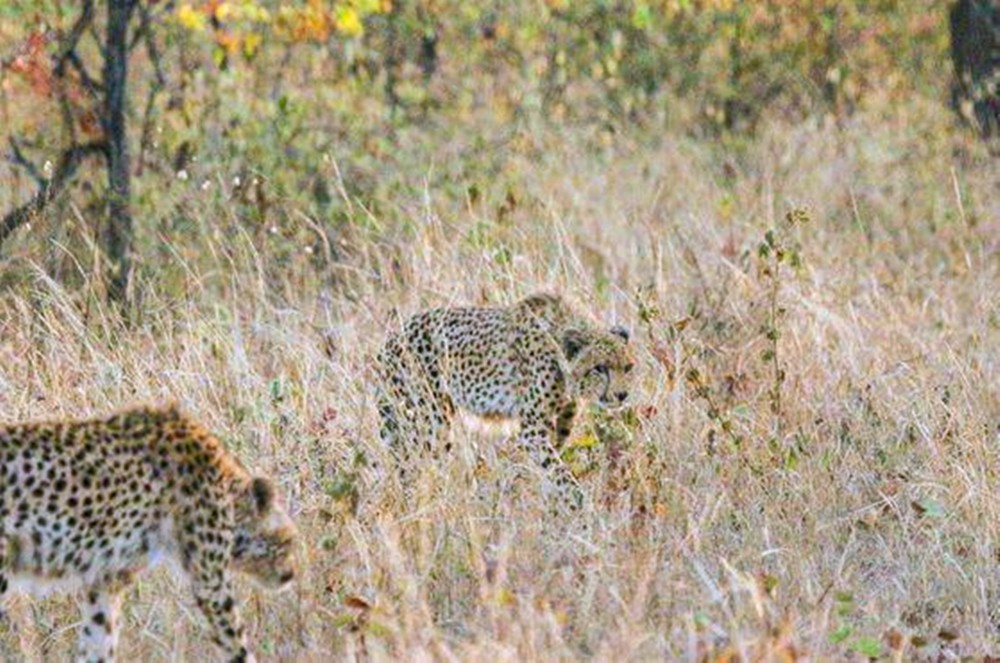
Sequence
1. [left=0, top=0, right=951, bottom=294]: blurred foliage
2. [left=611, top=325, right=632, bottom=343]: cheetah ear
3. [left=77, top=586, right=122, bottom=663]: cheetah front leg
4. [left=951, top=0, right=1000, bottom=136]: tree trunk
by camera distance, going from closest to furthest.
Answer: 1. [left=77, top=586, right=122, bottom=663]: cheetah front leg
2. [left=611, top=325, right=632, bottom=343]: cheetah ear
3. [left=0, top=0, right=951, bottom=294]: blurred foliage
4. [left=951, top=0, right=1000, bottom=136]: tree trunk

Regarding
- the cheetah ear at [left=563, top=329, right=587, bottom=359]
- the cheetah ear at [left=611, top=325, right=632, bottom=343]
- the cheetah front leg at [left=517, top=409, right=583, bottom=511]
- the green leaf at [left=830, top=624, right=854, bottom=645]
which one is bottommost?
the cheetah front leg at [left=517, top=409, right=583, bottom=511]

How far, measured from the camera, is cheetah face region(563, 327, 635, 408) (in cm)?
689

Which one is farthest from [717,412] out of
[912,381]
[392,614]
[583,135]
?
[583,135]

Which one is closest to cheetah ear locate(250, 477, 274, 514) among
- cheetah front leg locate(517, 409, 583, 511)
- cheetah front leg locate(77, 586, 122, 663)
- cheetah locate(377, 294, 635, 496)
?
cheetah front leg locate(77, 586, 122, 663)

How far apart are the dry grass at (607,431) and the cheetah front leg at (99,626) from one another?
167 millimetres

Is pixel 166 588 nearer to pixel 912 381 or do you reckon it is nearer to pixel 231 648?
pixel 231 648

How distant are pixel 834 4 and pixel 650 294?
22.7 ft

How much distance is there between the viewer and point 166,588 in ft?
19.2

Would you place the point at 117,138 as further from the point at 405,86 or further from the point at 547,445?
the point at 547,445

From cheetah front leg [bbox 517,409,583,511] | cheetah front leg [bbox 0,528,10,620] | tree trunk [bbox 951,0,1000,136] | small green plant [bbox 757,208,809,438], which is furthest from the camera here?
tree trunk [bbox 951,0,1000,136]

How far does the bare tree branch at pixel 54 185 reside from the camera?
8094 mm

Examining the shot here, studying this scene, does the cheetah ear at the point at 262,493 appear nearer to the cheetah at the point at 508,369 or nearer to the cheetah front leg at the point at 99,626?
the cheetah front leg at the point at 99,626

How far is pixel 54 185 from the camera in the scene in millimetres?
8805

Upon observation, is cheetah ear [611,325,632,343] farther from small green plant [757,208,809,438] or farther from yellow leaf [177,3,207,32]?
yellow leaf [177,3,207,32]
